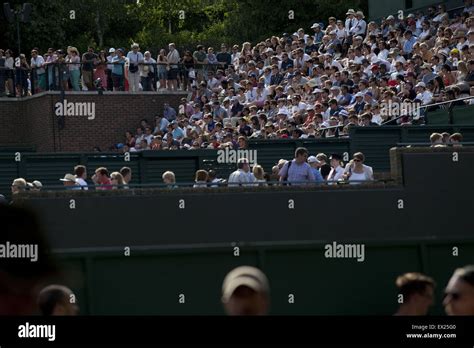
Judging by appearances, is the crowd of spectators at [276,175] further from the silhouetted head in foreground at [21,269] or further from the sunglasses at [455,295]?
the silhouetted head in foreground at [21,269]

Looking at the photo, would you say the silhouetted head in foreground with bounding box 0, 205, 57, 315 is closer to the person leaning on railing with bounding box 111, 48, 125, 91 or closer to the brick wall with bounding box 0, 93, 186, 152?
the brick wall with bounding box 0, 93, 186, 152

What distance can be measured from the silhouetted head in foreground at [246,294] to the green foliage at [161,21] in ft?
117

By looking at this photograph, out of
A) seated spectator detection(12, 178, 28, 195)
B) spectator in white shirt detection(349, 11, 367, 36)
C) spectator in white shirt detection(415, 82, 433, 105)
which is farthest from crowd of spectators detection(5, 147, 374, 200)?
spectator in white shirt detection(349, 11, 367, 36)

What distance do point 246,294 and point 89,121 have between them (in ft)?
95.9

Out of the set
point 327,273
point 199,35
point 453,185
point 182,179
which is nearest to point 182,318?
point 327,273

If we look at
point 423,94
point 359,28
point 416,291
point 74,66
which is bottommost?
point 416,291

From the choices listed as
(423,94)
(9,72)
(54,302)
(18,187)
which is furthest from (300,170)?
(9,72)

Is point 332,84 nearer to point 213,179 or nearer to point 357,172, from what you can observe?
point 213,179

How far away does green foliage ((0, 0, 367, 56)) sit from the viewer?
47866 mm

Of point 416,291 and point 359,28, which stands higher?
point 359,28

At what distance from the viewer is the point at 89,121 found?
32.6 meters

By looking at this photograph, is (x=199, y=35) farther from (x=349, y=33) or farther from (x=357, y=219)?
(x=357, y=219)

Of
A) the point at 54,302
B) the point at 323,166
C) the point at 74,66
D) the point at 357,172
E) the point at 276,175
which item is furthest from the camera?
the point at 74,66

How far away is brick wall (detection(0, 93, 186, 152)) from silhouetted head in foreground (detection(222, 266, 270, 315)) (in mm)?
28529
